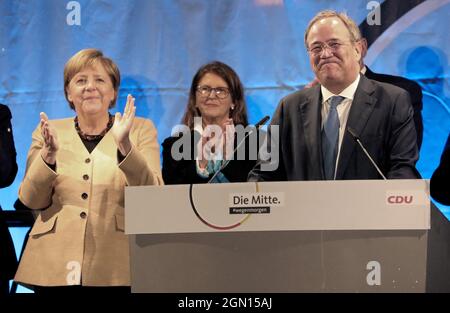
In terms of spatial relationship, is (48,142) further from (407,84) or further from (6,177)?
(407,84)

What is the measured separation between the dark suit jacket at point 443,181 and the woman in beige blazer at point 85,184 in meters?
1.42

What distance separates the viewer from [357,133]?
324 centimetres

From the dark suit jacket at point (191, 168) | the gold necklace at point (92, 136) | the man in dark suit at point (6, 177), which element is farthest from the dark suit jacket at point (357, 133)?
the man in dark suit at point (6, 177)

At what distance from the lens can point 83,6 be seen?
4.34m

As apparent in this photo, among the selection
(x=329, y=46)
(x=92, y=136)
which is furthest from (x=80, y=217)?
(x=329, y=46)

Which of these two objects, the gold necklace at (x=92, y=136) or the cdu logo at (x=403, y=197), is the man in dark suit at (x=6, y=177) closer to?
the gold necklace at (x=92, y=136)

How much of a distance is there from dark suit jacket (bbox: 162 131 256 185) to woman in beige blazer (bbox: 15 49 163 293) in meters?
0.16

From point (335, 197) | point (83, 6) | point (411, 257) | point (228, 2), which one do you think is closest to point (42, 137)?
point (83, 6)

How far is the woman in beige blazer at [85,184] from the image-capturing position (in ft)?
11.2

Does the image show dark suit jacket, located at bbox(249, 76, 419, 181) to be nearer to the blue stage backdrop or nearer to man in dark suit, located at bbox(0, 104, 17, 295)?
the blue stage backdrop

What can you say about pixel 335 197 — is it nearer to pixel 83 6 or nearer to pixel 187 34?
pixel 187 34

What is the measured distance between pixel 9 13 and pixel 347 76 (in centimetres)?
220

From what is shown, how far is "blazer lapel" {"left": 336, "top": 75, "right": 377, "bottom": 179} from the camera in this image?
10.4 feet

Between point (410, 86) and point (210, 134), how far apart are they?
45.9 inches
